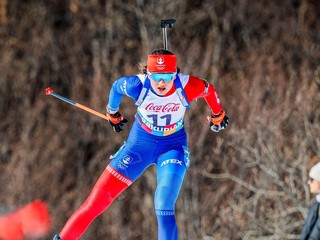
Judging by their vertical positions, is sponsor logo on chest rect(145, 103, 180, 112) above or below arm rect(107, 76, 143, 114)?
below

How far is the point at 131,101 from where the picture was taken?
22766 millimetres

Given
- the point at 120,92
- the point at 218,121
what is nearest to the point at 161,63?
the point at 120,92

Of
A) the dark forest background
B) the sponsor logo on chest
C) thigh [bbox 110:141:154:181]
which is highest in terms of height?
the dark forest background

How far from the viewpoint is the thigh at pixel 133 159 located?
816 cm

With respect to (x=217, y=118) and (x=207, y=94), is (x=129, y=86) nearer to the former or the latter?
(x=207, y=94)

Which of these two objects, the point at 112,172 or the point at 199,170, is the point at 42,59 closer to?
the point at 199,170

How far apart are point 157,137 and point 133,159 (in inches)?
10.8

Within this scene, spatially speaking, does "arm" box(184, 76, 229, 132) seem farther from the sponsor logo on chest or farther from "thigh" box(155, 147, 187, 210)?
"thigh" box(155, 147, 187, 210)

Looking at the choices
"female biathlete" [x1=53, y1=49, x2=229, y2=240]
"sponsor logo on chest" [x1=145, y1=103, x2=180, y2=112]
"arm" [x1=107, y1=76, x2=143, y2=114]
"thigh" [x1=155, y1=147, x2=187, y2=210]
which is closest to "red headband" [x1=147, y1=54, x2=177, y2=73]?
"female biathlete" [x1=53, y1=49, x2=229, y2=240]

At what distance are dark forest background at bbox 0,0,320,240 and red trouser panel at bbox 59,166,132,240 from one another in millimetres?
12120

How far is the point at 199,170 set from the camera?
22703 mm

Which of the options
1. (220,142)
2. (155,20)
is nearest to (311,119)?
(220,142)

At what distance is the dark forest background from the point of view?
2156cm

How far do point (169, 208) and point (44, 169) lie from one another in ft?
52.3
